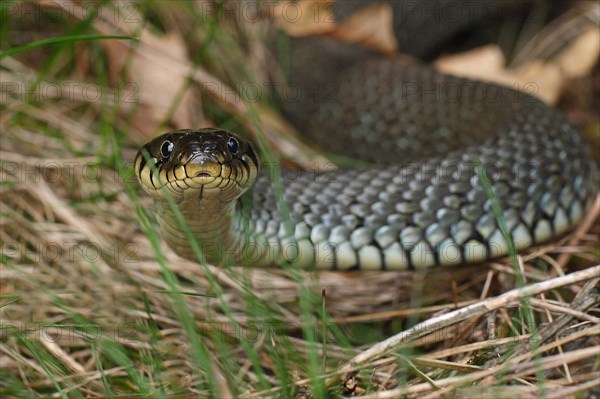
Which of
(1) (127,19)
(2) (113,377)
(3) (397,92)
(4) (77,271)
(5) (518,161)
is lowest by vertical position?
(2) (113,377)

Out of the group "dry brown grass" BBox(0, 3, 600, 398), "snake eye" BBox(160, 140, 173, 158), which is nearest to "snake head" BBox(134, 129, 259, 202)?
"snake eye" BBox(160, 140, 173, 158)

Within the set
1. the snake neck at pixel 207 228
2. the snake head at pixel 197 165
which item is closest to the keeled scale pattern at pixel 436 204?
the snake neck at pixel 207 228

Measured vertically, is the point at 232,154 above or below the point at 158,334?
above

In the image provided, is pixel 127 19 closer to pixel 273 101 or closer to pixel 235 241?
pixel 273 101

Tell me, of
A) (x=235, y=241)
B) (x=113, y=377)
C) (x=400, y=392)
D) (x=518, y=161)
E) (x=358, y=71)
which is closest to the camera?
(x=400, y=392)

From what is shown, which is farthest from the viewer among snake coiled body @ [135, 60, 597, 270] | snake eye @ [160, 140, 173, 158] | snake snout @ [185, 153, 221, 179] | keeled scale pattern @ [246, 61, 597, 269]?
keeled scale pattern @ [246, 61, 597, 269]

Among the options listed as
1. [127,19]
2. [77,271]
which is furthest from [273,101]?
[77,271]

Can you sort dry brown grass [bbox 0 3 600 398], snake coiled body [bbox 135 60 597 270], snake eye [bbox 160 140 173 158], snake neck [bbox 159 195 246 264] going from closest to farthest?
1. dry brown grass [bbox 0 3 600 398]
2. snake eye [bbox 160 140 173 158]
3. snake neck [bbox 159 195 246 264]
4. snake coiled body [bbox 135 60 597 270]

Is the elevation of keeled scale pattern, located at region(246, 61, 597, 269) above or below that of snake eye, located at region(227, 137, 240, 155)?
below

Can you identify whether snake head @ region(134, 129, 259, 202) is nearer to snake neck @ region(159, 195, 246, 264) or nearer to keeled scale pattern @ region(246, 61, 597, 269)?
snake neck @ region(159, 195, 246, 264)

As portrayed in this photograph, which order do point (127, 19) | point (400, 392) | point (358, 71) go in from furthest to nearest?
1. point (358, 71)
2. point (127, 19)
3. point (400, 392)
